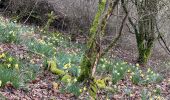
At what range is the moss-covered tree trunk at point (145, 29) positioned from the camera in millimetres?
15281

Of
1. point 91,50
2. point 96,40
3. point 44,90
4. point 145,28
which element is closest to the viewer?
point 44,90

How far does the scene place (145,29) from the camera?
1633cm

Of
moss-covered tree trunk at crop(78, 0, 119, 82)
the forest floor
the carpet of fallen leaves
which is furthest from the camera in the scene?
moss-covered tree trunk at crop(78, 0, 119, 82)

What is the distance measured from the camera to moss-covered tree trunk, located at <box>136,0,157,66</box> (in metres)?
15.3

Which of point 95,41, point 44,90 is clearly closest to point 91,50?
point 95,41

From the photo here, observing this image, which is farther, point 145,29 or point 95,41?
point 145,29

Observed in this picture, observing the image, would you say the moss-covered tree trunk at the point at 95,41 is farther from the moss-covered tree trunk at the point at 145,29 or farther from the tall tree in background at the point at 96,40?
the moss-covered tree trunk at the point at 145,29

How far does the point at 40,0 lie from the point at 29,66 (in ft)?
40.1

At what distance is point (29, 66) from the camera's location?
8570mm

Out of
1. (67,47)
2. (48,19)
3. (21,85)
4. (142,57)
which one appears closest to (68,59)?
(21,85)

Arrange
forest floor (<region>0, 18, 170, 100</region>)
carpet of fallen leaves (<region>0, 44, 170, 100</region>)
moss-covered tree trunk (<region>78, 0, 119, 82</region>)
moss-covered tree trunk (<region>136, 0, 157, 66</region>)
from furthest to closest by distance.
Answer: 1. moss-covered tree trunk (<region>136, 0, 157, 66</region>)
2. moss-covered tree trunk (<region>78, 0, 119, 82</region>)
3. forest floor (<region>0, 18, 170, 100</region>)
4. carpet of fallen leaves (<region>0, 44, 170, 100</region>)

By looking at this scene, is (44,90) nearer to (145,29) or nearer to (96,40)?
(96,40)

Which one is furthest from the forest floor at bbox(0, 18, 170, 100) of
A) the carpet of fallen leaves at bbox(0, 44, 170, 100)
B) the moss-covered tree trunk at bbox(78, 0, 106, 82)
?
the moss-covered tree trunk at bbox(78, 0, 106, 82)

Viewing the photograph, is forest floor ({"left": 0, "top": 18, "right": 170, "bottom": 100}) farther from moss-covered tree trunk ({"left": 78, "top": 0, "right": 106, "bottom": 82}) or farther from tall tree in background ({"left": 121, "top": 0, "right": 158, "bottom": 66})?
tall tree in background ({"left": 121, "top": 0, "right": 158, "bottom": 66})
